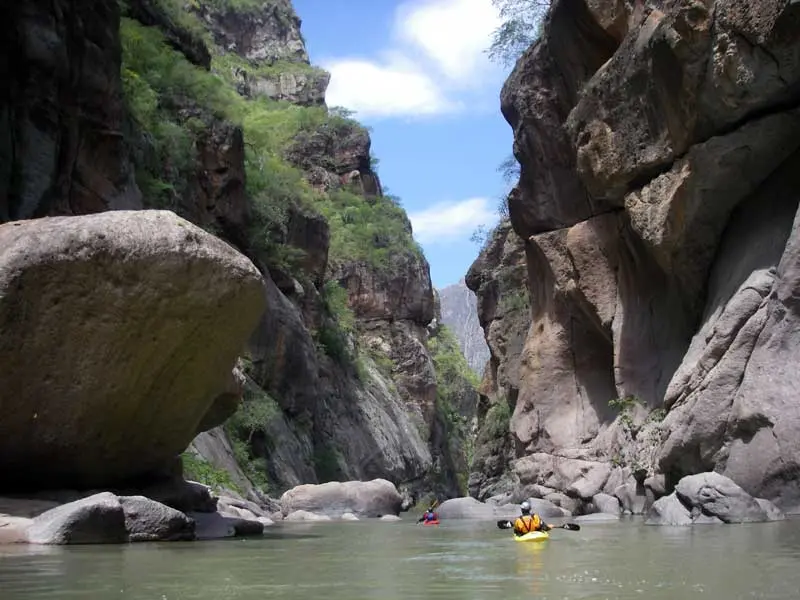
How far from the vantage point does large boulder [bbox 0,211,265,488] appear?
10.2 m

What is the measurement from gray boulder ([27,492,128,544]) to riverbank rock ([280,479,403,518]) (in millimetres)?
14965

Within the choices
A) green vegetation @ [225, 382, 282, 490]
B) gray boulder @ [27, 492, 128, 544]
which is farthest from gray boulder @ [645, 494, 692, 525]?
green vegetation @ [225, 382, 282, 490]

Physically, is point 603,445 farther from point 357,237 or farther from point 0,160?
point 357,237

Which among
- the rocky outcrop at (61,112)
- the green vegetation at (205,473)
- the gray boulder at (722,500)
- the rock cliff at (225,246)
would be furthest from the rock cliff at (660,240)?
the rocky outcrop at (61,112)

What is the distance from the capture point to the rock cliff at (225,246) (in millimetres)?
11383

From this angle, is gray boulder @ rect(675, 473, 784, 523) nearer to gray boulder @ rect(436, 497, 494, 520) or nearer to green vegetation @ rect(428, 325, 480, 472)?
gray boulder @ rect(436, 497, 494, 520)

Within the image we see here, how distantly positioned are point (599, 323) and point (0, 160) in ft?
47.5

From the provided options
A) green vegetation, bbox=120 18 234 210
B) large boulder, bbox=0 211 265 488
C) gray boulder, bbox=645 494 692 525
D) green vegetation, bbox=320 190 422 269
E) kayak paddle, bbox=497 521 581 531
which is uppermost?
green vegetation, bbox=320 190 422 269

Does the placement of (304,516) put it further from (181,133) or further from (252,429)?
(181,133)

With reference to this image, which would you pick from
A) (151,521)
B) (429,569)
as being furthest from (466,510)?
(429,569)

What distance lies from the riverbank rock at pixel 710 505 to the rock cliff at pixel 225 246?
6.82 meters

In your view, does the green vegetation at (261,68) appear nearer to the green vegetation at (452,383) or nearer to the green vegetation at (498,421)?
the green vegetation at (452,383)

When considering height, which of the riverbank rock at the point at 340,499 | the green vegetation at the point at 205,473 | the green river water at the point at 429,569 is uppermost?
the green vegetation at the point at 205,473

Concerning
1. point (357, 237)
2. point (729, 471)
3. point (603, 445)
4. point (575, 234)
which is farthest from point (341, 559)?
point (357, 237)
